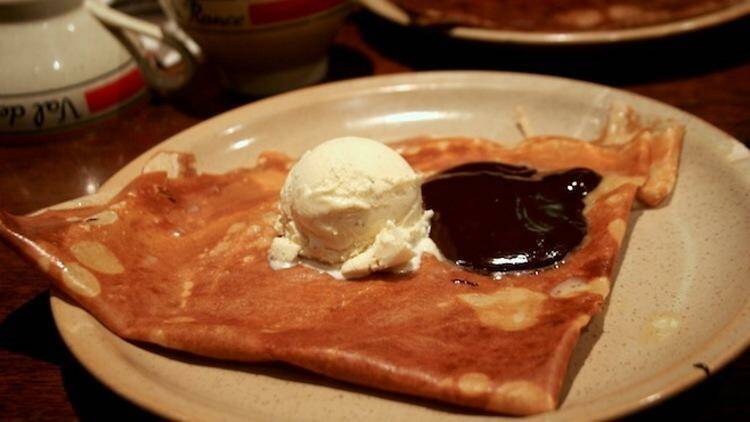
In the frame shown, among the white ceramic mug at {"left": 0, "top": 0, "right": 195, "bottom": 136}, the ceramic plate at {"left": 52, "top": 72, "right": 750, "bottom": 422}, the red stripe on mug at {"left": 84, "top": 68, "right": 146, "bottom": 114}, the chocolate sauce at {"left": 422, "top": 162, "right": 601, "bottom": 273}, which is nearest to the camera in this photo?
the ceramic plate at {"left": 52, "top": 72, "right": 750, "bottom": 422}

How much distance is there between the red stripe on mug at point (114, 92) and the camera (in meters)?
2.11

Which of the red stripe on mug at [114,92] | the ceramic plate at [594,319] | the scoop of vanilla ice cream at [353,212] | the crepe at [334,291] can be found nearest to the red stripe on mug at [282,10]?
the ceramic plate at [594,319]

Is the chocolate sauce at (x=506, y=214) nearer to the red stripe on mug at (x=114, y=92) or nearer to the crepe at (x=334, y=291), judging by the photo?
the crepe at (x=334, y=291)

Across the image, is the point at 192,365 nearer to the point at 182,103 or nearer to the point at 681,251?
the point at 681,251

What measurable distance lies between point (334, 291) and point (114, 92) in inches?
48.2

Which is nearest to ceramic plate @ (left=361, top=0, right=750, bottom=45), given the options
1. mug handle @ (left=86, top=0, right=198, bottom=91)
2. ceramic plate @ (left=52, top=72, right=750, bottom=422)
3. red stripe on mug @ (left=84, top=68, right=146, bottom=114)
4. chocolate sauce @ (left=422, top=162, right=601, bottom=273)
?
ceramic plate @ (left=52, top=72, right=750, bottom=422)

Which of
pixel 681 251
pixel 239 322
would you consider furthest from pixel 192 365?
pixel 681 251

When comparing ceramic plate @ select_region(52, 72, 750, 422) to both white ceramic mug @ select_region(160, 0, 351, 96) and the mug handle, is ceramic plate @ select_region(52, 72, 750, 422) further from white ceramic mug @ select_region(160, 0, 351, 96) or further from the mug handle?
the mug handle

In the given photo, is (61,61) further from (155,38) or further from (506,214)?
(506,214)

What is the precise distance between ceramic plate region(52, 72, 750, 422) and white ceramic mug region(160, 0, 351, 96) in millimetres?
279

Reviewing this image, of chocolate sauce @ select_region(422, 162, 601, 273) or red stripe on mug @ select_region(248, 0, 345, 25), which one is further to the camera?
red stripe on mug @ select_region(248, 0, 345, 25)

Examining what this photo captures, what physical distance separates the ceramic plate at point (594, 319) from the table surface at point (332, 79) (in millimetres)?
224

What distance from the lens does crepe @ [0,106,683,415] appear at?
1086 mm

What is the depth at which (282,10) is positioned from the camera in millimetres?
2068
